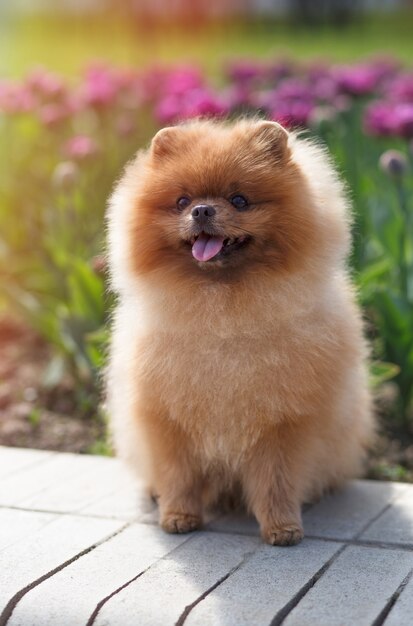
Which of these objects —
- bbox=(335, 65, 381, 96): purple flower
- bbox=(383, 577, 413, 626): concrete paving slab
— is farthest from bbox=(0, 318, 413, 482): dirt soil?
bbox=(335, 65, 381, 96): purple flower

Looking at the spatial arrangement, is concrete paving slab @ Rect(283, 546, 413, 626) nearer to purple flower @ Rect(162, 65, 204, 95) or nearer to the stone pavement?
the stone pavement

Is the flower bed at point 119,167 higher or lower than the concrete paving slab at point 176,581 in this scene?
higher

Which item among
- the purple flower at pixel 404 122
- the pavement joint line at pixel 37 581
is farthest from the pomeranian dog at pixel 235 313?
the purple flower at pixel 404 122

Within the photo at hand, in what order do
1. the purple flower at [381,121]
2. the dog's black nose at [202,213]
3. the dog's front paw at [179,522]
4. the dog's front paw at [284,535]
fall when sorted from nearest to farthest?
the dog's black nose at [202,213]
the dog's front paw at [284,535]
the dog's front paw at [179,522]
the purple flower at [381,121]

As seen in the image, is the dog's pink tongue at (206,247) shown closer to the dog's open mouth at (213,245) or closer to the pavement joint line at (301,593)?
the dog's open mouth at (213,245)

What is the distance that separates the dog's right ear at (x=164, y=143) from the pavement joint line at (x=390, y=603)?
136cm

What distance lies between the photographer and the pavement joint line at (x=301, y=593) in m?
2.54

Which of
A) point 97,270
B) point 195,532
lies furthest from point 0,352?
point 195,532

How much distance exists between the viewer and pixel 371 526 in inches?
125

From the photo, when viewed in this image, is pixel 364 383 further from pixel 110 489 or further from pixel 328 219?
pixel 110 489

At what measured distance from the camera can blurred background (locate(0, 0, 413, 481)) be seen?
4.21m

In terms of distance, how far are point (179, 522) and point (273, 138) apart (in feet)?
3.86

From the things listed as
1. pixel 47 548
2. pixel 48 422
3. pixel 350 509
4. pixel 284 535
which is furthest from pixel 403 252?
pixel 47 548

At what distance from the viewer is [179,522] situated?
3154 mm
